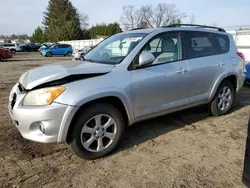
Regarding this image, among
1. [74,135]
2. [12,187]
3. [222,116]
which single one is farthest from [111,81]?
[222,116]

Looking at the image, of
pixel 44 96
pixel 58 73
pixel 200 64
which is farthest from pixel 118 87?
pixel 200 64

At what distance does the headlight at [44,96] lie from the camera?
2.83m

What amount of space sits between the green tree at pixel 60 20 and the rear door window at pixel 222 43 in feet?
170

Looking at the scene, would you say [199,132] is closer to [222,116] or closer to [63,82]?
[222,116]

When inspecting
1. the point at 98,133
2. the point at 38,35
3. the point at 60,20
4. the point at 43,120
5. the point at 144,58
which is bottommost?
the point at 98,133

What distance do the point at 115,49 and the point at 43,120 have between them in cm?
166

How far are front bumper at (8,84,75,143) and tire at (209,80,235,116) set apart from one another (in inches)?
119

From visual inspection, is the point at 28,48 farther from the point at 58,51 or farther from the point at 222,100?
the point at 222,100

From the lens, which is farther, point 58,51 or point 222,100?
point 58,51

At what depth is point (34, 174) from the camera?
291cm

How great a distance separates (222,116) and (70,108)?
10.9ft

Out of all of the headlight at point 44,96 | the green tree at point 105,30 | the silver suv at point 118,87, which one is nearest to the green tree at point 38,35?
the green tree at point 105,30

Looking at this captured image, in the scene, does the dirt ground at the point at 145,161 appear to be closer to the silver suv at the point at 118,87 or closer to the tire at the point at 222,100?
the silver suv at the point at 118,87

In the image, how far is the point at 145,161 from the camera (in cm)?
320
